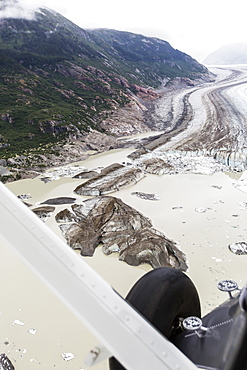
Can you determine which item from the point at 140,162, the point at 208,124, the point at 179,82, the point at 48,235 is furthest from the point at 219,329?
the point at 179,82

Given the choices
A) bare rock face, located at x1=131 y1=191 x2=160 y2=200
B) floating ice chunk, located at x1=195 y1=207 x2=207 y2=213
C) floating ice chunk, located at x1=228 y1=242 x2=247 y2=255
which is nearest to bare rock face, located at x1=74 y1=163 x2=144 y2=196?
bare rock face, located at x1=131 y1=191 x2=160 y2=200

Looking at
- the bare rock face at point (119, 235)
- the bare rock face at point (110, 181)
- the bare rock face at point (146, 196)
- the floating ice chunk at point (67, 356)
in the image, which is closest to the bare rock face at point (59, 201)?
the bare rock face at point (110, 181)

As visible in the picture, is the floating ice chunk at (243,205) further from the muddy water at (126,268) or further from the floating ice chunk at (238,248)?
the floating ice chunk at (238,248)

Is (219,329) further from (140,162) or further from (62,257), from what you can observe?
(140,162)

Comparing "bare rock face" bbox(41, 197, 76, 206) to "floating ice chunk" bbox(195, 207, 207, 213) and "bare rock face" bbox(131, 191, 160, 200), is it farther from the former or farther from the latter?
"floating ice chunk" bbox(195, 207, 207, 213)

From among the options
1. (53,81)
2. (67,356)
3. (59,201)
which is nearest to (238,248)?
(67,356)
